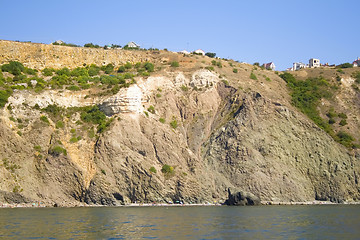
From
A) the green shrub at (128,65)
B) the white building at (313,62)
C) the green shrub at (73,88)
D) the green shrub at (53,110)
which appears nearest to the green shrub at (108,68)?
the green shrub at (128,65)

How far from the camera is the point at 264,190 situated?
53875mm

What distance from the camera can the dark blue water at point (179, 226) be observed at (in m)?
26.1

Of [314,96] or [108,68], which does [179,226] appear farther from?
[314,96]

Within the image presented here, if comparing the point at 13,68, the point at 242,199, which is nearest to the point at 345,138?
the point at 242,199

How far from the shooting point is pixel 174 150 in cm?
5584

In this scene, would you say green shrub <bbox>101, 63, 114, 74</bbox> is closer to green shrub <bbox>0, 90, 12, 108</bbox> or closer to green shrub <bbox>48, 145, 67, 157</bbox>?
green shrub <bbox>0, 90, 12, 108</bbox>

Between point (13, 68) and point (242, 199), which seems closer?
point (242, 199)

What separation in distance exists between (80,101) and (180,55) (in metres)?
24.3

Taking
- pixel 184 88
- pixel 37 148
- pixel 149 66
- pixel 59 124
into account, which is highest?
pixel 149 66

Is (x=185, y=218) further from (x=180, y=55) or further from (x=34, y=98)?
(x=180, y=55)

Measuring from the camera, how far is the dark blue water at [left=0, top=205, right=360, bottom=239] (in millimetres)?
26094

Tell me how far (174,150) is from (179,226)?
25.8 m

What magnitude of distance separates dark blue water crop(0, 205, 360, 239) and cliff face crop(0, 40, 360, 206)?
11946mm

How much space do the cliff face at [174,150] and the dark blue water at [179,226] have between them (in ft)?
39.2
